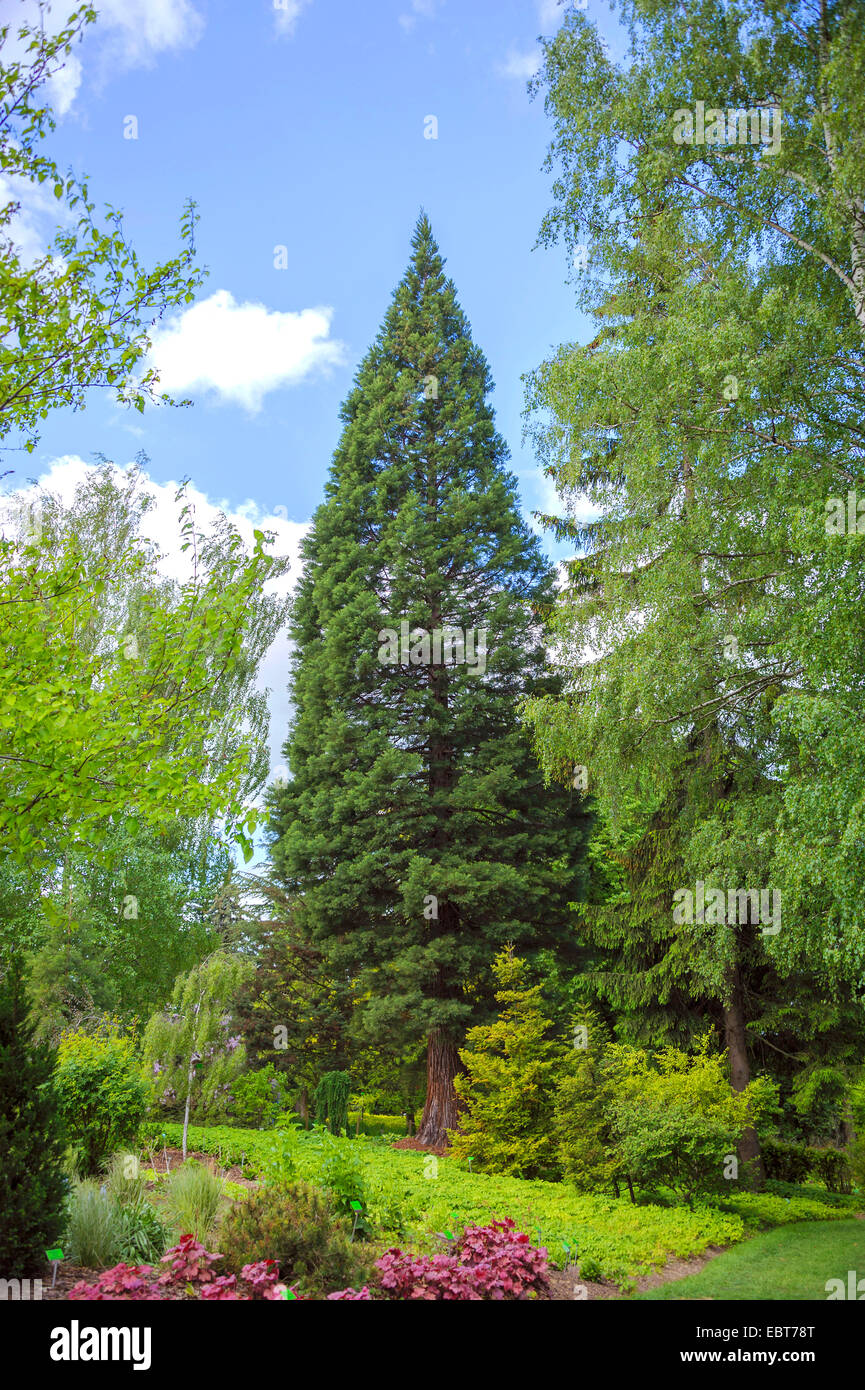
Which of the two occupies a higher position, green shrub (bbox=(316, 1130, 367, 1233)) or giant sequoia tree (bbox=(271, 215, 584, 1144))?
giant sequoia tree (bbox=(271, 215, 584, 1144))

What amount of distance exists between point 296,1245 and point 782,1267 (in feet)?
18.2

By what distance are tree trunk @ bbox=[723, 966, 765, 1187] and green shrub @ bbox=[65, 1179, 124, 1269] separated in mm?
9791

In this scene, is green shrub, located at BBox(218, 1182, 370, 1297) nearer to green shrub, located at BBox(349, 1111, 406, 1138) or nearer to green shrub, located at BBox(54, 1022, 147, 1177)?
green shrub, located at BBox(54, 1022, 147, 1177)

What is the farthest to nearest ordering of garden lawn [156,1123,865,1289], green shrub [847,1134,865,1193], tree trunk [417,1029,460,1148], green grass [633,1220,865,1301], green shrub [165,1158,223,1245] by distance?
tree trunk [417,1029,460,1148] < green shrub [847,1134,865,1193] < garden lawn [156,1123,865,1289] < green grass [633,1220,865,1301] < green shrub [165,1158,223,1245]

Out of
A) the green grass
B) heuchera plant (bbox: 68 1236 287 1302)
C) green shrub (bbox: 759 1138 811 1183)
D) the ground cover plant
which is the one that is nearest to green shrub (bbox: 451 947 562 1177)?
the ground cover plant

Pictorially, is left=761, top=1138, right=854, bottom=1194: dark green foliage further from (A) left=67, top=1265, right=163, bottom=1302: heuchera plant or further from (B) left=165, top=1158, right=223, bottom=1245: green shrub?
(A) left=67, top=1265, right=163, bottom=1302: heuchera plant

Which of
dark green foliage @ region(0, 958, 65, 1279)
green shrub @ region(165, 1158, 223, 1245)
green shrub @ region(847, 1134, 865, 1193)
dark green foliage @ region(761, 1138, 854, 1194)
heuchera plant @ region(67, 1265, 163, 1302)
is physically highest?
dark green foliage @ region(0, 958, 65, 1279)

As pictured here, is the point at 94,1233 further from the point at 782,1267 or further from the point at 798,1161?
the point at 798,1161

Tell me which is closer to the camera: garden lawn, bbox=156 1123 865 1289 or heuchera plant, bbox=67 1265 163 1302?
heuchera plant, bbox=67 1265 163 1302

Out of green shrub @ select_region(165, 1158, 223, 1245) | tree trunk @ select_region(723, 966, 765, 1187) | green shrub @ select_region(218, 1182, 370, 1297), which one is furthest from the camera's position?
tree trunk @ select_region(723, 966, 765, 1187)

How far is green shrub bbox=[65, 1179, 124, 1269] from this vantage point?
229 inches

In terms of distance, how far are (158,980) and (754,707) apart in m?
15.6

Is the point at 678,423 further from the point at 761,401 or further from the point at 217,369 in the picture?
the point at 217,369
